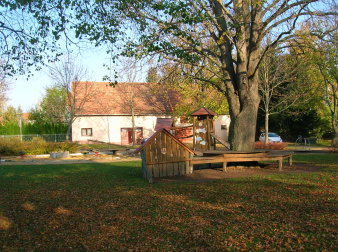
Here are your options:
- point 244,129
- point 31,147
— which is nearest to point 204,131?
point 244,129

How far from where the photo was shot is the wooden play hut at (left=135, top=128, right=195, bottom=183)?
39.9 feet

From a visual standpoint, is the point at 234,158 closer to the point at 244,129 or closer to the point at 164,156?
the point at 244,129

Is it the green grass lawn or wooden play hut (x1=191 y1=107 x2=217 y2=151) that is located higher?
wooden play hut (x1=191 y1=107 x2=217 y2=151)

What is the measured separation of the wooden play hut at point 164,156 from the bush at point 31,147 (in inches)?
638

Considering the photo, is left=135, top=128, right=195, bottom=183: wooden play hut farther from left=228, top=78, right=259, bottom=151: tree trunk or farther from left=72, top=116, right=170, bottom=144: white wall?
left=72, top=116, right=170, bottom=144: white wall

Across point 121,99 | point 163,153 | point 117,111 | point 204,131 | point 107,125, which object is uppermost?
point 121,99

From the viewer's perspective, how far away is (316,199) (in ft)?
26.6

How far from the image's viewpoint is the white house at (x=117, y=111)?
40812 millimetres

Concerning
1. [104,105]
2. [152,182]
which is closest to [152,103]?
[104,105]

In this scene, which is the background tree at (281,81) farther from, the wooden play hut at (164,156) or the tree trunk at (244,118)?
the wooden play hut at (164,156)

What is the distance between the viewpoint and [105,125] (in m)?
41.4

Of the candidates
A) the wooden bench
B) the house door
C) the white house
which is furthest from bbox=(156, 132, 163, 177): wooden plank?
the house door

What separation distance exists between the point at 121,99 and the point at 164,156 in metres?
31.2

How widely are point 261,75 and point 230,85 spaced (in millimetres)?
21088
